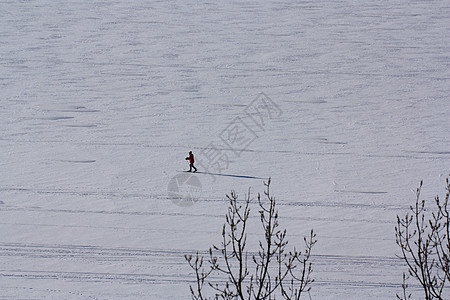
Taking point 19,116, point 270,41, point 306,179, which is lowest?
point 306,179

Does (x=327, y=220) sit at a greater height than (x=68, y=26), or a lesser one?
lesser

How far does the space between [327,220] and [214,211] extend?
95.6 inches

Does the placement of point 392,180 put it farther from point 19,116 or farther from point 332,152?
point 19,116

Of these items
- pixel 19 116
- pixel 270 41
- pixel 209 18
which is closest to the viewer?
pixel 19 116

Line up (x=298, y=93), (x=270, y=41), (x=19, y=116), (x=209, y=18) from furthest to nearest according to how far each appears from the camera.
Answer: (x=209, y=18)
(x=270, y=41)
(x=298, y=93)
(x=19, y=116)

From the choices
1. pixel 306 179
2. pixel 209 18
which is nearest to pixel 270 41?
pixel 209 18

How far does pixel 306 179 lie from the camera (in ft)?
40.0

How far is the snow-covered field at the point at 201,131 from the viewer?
9602mm

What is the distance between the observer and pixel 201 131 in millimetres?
14281

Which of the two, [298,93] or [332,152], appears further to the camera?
[298,93]

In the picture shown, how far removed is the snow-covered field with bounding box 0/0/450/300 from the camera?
9.60 m

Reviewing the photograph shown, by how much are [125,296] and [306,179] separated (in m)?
5.39

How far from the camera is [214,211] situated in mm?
11086

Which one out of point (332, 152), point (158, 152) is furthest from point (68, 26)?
point (332, 152)
